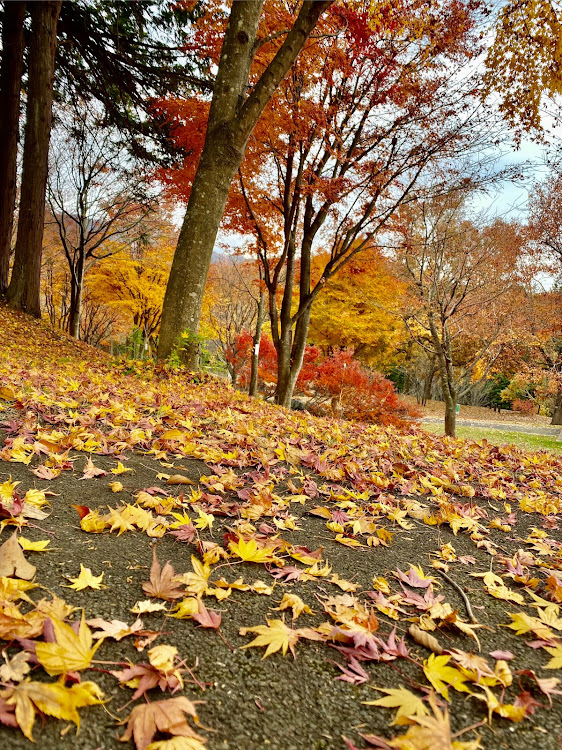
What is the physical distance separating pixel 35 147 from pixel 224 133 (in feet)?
15.6

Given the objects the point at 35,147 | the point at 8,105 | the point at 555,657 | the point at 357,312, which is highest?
the point at 8,105

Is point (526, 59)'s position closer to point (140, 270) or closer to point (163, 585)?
point (163, 585)

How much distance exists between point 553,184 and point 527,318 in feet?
15.6

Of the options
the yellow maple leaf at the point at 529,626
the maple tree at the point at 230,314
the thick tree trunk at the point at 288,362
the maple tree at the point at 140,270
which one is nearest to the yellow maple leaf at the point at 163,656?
the yellow maple leaf at the point at 529,626

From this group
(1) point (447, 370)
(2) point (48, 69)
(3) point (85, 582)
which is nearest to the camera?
(3) point (85, 582)

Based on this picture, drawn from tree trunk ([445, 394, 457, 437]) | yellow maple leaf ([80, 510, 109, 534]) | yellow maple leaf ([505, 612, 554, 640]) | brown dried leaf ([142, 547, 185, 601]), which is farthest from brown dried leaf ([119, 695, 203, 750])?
tree trunk ([445, 394, 457, 437])

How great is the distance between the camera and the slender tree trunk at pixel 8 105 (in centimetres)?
845

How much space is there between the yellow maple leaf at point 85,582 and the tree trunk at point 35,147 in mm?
8755

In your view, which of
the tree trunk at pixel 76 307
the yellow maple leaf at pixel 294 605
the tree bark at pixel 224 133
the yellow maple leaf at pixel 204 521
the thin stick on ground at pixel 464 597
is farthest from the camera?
the tree trunk at pixel 76 307

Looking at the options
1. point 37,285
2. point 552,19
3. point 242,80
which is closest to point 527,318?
point 552,19

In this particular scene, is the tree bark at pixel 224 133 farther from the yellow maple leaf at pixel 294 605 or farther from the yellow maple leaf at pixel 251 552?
the yellow maple leaf at pixel 294 605

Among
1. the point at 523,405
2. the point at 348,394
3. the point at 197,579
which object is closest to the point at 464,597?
the point at 197,579

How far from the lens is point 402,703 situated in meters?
0.97

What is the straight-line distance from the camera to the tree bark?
557 cm
